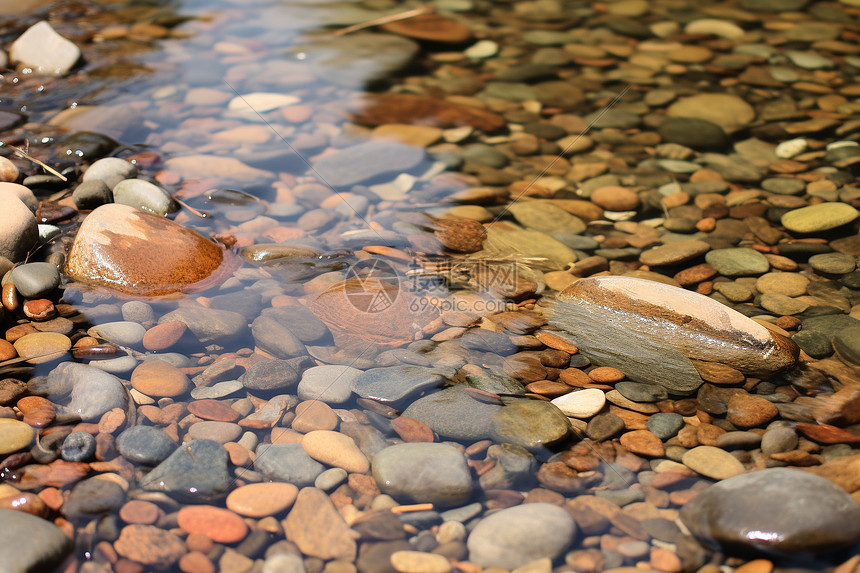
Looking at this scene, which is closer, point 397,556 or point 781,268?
point 397,556

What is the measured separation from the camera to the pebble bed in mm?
1640

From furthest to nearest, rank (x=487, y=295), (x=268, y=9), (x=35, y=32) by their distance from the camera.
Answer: (x=268, y=9)
(x=35, y=32)
(x=487, y=295)

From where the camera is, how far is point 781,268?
8.59 feet

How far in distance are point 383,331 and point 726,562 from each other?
52.2 inches

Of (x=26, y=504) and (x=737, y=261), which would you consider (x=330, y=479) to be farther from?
(x=737, y=261)

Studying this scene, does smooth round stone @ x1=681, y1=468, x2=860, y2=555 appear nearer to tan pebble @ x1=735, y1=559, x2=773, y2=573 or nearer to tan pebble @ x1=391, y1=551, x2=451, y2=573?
tan pebble @ x1=735, y1=559, x2=773, y2=573

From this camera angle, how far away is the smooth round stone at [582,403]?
2.01 metres

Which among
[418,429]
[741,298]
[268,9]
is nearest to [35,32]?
[268,9]

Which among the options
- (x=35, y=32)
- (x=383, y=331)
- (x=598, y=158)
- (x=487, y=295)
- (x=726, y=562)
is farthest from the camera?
(x=35, y=32)

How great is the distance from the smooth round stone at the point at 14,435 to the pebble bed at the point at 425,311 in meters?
0.01

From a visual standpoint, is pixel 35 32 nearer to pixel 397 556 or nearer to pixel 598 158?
pixel 598 158

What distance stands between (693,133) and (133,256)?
304 cm

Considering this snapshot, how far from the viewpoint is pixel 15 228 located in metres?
2.39

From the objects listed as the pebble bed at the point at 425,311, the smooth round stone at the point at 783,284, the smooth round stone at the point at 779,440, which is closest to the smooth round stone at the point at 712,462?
the pebble bed at the point at 425,311
